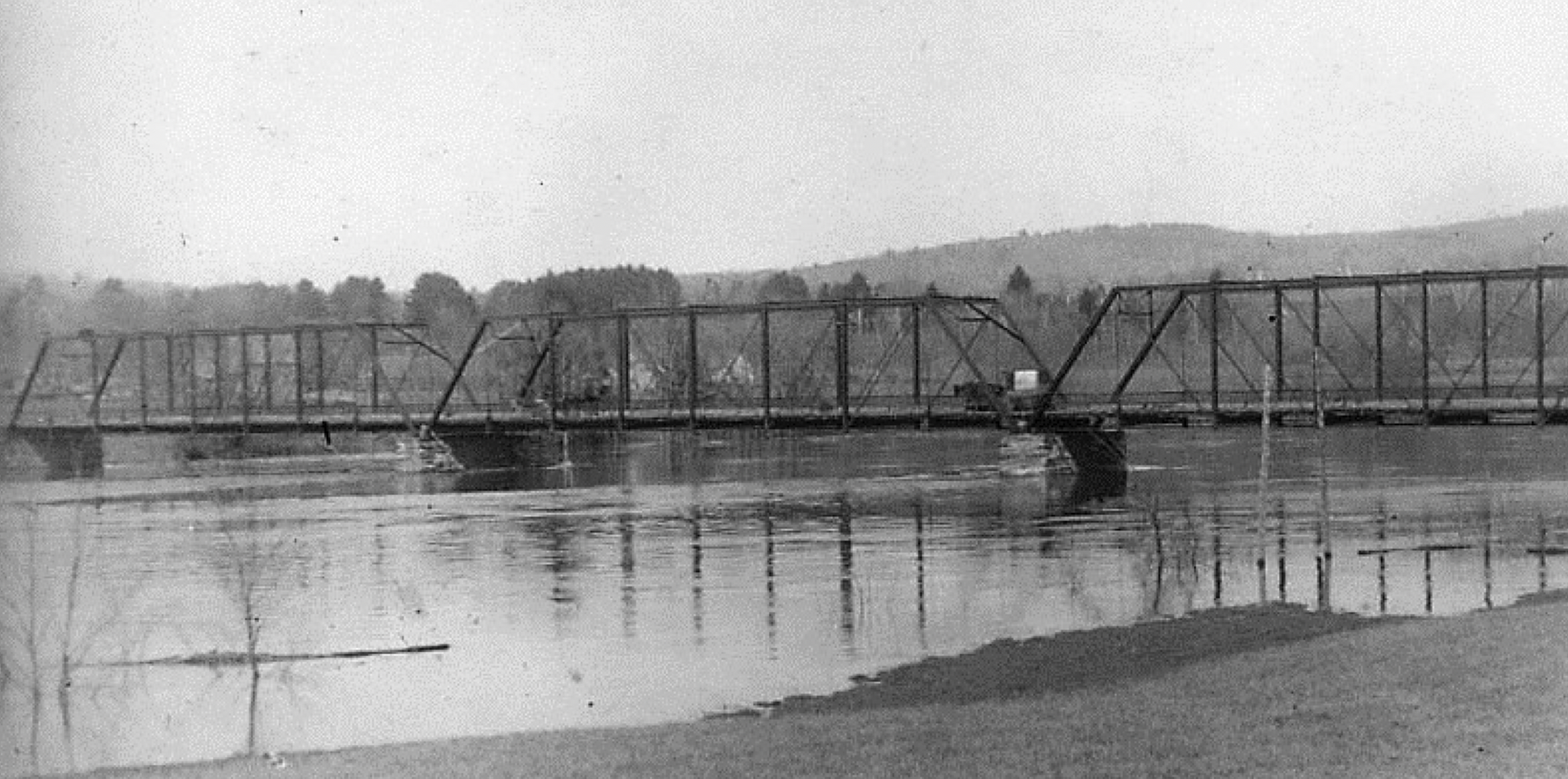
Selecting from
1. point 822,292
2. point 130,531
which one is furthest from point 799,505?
point 822,292

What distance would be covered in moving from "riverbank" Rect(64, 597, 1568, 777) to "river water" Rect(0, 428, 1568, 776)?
12.9 ft

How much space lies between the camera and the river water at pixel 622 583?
32312 mm

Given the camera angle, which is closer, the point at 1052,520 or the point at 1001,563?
the point at 1001,563

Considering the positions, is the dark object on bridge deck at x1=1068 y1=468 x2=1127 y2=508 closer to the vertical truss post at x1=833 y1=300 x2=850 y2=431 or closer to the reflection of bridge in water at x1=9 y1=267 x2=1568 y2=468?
the reflection of bridge in water at x1=9 y1=267 x2=1568 y2=468

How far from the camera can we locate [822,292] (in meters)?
183

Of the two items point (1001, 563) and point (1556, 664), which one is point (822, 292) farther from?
point (1556, 664)

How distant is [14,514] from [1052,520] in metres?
36.5

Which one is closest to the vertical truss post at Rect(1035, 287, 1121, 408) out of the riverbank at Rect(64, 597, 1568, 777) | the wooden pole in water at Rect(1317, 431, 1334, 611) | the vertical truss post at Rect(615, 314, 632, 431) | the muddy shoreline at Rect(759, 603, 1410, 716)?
the vertical truss post at Rect(615, 314, 632, 431)

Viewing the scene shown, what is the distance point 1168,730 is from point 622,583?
94.0ft

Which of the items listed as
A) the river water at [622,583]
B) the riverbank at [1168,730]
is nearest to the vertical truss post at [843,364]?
the river water at [622,583]

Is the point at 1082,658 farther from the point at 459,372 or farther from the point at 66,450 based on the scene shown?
the point at 66,450

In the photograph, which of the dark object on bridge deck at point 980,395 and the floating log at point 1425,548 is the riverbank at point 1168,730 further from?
the dark object on bridge deck at point 980,395

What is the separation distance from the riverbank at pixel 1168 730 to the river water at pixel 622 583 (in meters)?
3.93

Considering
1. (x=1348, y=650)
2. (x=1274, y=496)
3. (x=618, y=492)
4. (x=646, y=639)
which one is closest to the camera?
(x=1348, y=650)
